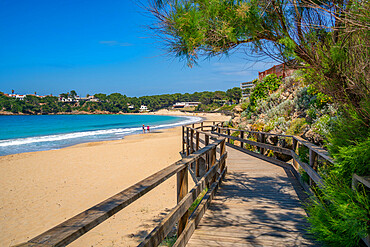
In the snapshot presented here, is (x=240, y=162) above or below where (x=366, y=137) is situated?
below

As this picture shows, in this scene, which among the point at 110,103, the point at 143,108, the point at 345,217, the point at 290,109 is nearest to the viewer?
the point at 345,217

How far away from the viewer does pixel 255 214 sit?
4039 mm

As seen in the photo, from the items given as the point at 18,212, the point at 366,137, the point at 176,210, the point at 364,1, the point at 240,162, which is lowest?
the point at 18,212

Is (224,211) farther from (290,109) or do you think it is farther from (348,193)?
(290,109)

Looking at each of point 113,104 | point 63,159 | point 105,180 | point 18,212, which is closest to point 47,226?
point 18,212

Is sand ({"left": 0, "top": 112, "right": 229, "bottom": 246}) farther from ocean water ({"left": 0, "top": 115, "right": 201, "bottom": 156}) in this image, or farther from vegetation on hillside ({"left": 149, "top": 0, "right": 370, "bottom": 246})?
ocean water ({"left": 0, "top": 115, "right": 201, "bottom": 156})

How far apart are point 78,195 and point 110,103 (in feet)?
573

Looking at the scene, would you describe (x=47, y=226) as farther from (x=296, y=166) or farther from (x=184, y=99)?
(x=184, y=99)

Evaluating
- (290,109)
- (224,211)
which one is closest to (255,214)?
(224,211)

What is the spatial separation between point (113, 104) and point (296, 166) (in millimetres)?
177488

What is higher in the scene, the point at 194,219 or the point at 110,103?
the point at 110,103

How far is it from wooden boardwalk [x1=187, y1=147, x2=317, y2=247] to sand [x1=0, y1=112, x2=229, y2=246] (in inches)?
98.9

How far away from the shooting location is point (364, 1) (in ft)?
7.84


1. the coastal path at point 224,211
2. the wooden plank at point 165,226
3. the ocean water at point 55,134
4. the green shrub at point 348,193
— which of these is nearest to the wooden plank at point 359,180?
the green shrub at point 348,193
